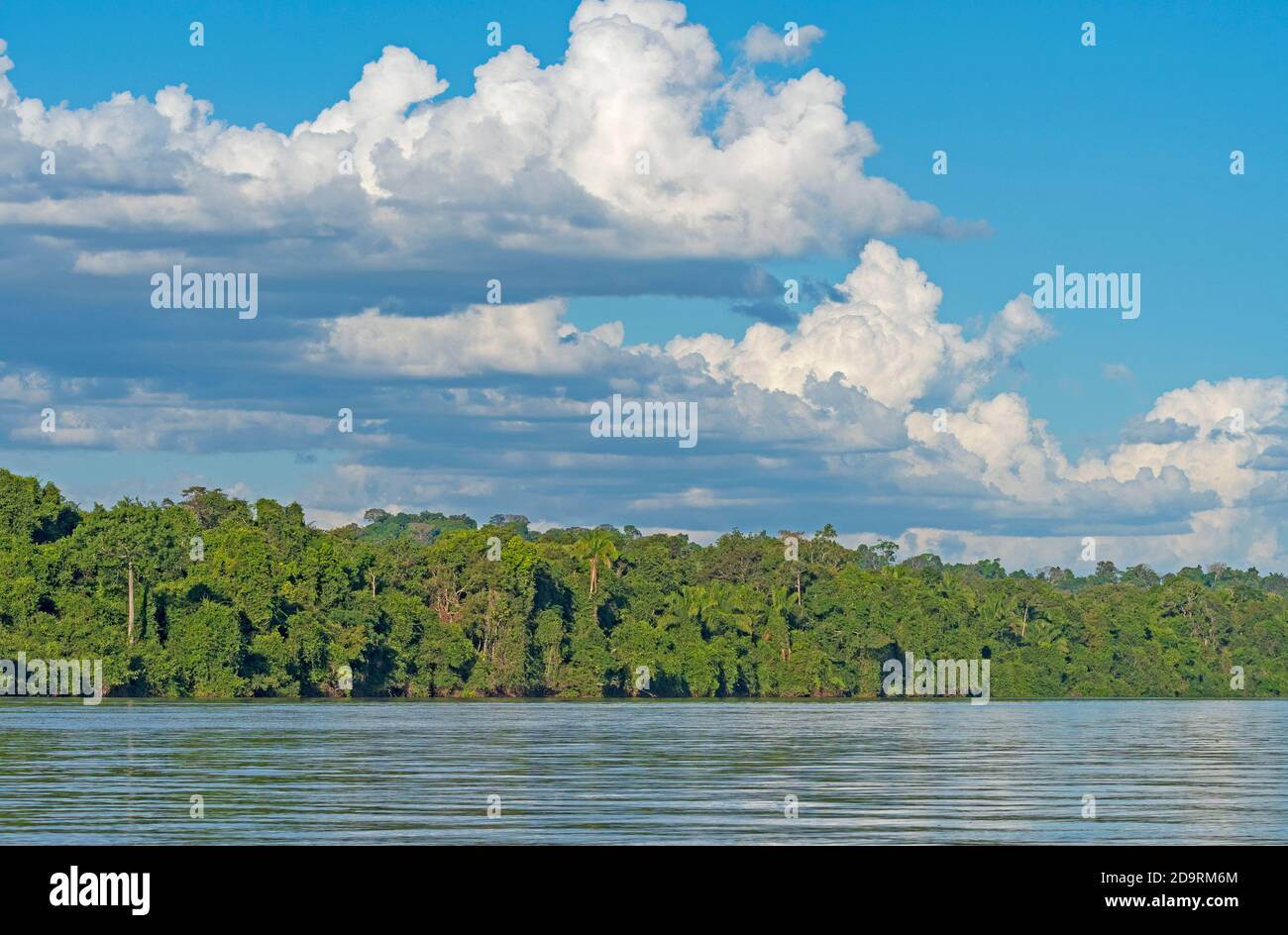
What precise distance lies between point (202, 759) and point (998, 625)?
142986 millimetres

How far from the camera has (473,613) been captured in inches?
6147

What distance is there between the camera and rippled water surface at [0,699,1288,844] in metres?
38.0

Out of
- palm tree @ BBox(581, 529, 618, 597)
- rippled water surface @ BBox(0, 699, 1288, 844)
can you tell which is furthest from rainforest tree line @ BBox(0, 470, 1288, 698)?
rippled water surface @ BBox(0, 699, 1288, 844)

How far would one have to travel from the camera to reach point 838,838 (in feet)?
121

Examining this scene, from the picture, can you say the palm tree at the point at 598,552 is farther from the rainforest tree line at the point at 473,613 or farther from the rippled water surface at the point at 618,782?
the rippled water surface at the point at 618,782

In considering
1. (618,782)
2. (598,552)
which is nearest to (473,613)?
(598,552)

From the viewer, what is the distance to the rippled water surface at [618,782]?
3797cm

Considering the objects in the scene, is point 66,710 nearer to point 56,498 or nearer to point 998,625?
point 56,498

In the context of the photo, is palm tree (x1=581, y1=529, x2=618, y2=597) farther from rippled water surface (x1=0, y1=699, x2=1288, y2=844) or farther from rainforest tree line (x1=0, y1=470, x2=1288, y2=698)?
rippled water surface (x1=0, y1=699, x2=1288, y2=844)

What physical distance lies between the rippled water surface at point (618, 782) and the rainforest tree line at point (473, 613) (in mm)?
38958

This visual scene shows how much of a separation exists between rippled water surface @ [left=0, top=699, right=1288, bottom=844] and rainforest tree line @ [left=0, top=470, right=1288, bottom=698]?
128 ft

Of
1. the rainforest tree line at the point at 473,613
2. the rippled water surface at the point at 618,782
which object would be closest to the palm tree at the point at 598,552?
the rainforest tree line at the point at 473,613
